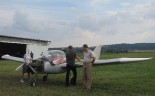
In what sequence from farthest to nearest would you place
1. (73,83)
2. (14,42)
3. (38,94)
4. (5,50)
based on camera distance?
1. (5,50)
2. (14,42)
3. (73,83)
4. (38,94)

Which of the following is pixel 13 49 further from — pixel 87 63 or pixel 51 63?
pixel 87 63

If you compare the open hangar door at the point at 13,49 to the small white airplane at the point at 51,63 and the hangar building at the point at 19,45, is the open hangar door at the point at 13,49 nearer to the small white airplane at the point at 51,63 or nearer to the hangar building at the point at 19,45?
the hangar building at the point at 19,45

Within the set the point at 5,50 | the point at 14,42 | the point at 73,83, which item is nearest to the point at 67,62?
the point at 73,83

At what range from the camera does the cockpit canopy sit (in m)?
17.1

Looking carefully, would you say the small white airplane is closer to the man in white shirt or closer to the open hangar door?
the man in white shirt

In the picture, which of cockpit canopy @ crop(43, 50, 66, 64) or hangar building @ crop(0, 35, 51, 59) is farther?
hangar building @ crop(0, 35, 51, 59)

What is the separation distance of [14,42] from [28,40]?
12.7 ft

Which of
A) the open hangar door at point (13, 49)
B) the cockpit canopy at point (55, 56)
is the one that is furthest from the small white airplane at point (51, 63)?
the open hangar door at point (13, 49)

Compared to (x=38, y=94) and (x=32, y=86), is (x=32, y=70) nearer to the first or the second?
(x=32, y=86)

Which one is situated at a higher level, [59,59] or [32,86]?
[59,59]

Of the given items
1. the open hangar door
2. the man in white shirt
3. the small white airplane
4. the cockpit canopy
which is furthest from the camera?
the open hangar door

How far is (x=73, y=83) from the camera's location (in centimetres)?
1675

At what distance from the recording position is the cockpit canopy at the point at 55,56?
56.1 feet

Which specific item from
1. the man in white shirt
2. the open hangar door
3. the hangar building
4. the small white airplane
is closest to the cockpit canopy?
the small white airplane
